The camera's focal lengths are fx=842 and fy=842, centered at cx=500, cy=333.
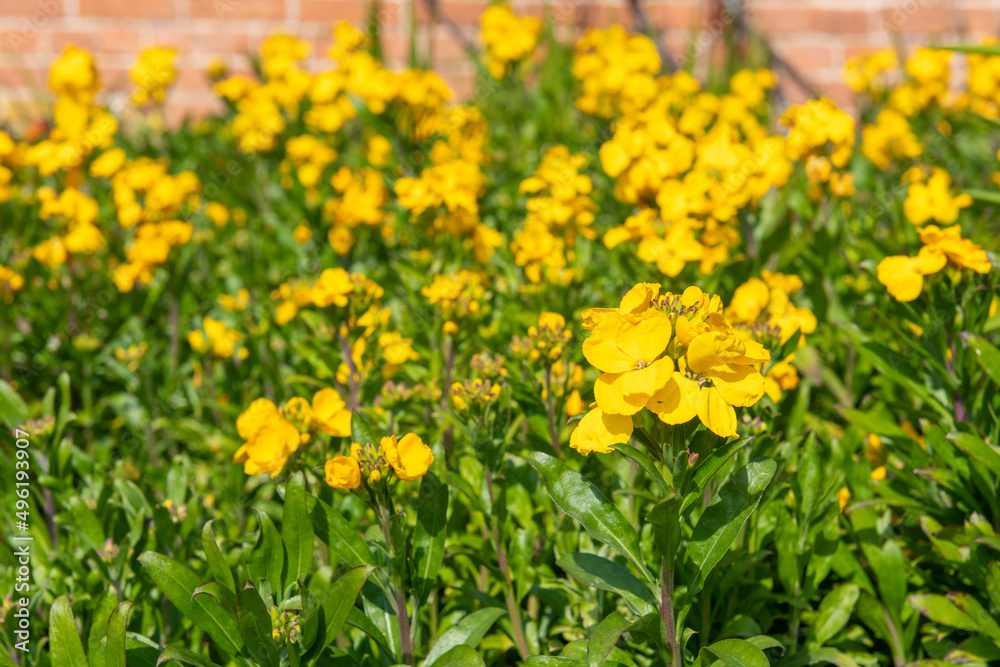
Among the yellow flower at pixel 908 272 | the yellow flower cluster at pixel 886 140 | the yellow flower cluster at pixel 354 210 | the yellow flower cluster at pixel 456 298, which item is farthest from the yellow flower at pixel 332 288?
the yellow flower cluster at pixel 886 140

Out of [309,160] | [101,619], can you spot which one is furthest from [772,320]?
[309,160]

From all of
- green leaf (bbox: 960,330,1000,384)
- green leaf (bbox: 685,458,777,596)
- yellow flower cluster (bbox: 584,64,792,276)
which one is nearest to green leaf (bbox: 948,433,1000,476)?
green leaf (bbox: 960,330,1000,384)

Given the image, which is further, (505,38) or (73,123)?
(505,38)

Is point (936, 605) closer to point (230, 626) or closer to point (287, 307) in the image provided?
point (230, 626)

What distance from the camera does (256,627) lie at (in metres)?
1.30

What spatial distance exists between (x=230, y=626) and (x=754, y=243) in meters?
1.80

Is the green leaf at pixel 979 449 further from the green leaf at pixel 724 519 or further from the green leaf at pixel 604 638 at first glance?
the green leaf at pixel 604 638

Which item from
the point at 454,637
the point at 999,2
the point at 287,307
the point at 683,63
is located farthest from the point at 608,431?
the point at 999,2

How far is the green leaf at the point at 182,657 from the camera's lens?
4.26ft

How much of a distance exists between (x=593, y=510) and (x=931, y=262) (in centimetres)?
90

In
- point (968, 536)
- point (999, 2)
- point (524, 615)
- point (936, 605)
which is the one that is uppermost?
point (999, 2)

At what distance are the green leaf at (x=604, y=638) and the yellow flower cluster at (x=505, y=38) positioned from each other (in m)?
3.27

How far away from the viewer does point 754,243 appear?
250cm

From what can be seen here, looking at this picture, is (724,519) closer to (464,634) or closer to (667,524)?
(667,524)
